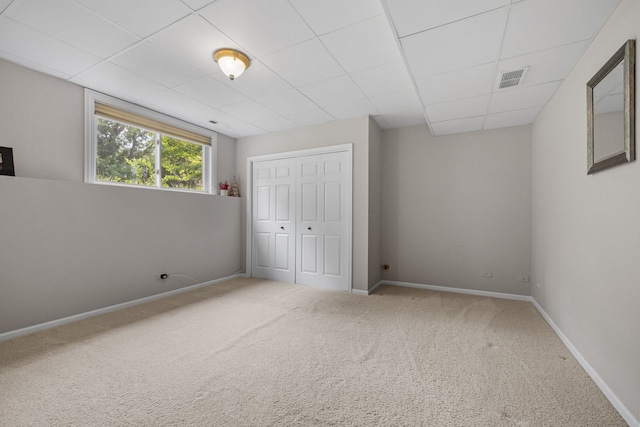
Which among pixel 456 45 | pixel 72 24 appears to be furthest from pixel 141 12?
pixel 456 45

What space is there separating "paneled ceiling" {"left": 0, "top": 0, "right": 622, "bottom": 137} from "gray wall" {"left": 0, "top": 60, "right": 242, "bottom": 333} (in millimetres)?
451

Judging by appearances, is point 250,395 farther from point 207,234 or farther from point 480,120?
point 480,120

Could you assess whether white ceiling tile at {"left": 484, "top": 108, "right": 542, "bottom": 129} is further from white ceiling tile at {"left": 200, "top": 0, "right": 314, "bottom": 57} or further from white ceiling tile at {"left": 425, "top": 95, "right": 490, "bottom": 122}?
white ceiling tile at {"left": 200, "top": 0, "right": 314, "bottom": 57}

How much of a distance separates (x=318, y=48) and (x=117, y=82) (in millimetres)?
2371

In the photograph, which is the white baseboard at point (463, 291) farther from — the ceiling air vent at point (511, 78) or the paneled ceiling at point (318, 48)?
the ceiling air vent at point (511, 78)

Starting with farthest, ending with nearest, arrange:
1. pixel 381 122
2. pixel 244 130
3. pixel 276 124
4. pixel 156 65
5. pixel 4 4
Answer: pixel 244 130 → pixel 276 124 → pixel 381 122 → pixel 156 65 → pixel 4 4

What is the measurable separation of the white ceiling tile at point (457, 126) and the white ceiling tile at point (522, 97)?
0.38 m

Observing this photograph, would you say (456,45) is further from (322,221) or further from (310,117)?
(322,221)

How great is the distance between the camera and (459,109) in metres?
3.42

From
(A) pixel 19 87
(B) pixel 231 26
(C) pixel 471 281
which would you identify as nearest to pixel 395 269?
(C) pixel 471 281

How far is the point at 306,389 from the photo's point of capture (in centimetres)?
185

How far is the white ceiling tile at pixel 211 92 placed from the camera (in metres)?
3.18

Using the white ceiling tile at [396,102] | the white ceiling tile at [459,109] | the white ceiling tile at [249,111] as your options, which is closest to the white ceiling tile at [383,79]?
the white ceiling tile at [396,102]

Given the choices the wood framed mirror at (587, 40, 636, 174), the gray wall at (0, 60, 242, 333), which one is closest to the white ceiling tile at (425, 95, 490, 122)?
the wood framed mirror at (587, 40, 636, 174)
